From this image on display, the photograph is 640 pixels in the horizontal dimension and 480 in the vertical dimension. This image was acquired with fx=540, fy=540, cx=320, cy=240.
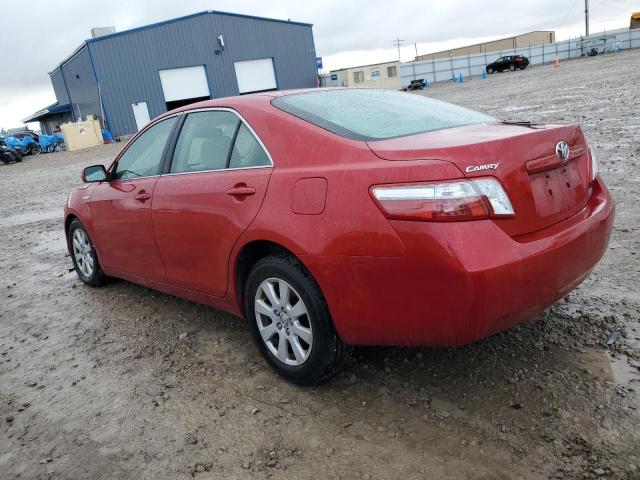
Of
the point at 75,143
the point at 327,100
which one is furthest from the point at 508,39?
the point at 327,100

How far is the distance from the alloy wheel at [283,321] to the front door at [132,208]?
109cm

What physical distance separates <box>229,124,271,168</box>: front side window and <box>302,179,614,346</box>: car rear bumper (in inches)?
27.0

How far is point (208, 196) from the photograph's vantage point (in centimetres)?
319

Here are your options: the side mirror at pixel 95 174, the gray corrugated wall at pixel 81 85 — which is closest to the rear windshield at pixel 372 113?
the side mirror at pixel 95 174

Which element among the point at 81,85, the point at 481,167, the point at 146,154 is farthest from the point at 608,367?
the point at 81,85

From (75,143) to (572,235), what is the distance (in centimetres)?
3336

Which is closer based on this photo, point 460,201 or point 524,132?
point 460,201

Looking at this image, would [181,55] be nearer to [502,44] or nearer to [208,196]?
[208,196]

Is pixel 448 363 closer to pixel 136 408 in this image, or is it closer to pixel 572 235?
pixel 572 235

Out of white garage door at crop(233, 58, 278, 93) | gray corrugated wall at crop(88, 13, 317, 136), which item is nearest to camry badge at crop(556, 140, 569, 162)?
gray corrugated wall at crop(88, 13, 317, 136)

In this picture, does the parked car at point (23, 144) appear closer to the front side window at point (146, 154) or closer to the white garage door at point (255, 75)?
the white garage door at point (255, 75)

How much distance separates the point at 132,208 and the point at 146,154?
427mm

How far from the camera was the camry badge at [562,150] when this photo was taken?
101 inches

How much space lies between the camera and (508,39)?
88.8 meters
